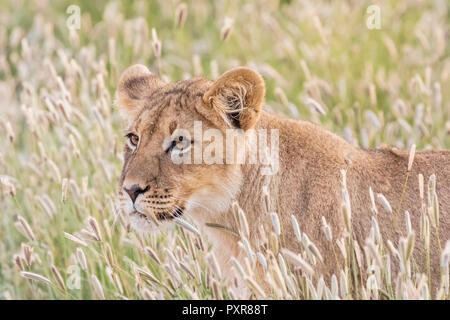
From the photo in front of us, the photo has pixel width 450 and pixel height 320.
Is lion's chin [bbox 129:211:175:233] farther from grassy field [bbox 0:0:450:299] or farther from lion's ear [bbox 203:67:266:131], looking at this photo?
lion's ear [bbox 203:67:266:131]

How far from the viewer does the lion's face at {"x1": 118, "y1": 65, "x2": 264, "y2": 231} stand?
3713mm

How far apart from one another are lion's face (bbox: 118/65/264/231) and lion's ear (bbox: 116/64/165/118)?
310 mm

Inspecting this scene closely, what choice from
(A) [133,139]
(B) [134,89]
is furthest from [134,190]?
(B) [134,89]

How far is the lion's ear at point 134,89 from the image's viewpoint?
4.20m

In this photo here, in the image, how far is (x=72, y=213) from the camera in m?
4.93

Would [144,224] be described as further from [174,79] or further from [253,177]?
[174,79]

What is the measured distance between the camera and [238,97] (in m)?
3.67

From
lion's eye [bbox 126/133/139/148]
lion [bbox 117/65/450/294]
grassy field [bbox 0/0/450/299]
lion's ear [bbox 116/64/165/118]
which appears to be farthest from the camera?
lion's ear [bbox 116/64/165/118]

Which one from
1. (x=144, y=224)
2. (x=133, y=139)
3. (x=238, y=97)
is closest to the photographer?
(x=238, y=97)

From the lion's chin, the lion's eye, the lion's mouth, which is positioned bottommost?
the lion's chin

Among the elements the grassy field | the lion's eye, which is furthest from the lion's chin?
the lion's eye

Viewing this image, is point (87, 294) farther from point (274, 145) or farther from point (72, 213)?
point (274, 145)

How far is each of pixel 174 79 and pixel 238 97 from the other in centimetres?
344

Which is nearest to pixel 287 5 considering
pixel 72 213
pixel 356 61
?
pixel 356 61
